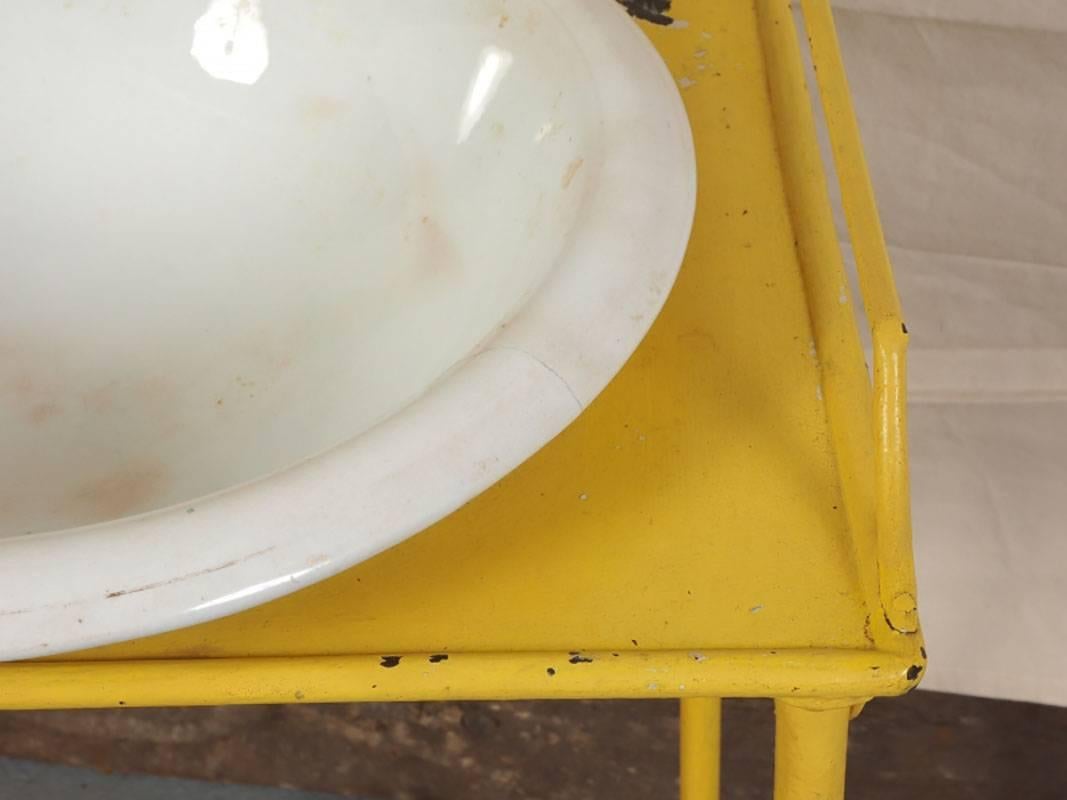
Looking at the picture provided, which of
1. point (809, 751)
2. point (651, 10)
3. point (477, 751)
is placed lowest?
point (477, 751)

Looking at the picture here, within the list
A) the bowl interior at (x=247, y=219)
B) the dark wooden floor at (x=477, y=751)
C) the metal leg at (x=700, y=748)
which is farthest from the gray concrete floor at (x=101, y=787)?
the bowl interior at (x=247, y=219)

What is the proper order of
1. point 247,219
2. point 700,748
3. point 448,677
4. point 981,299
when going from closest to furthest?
point 448,677, point 247,219, point 700,748, point 981,299

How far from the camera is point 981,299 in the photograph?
0.86m

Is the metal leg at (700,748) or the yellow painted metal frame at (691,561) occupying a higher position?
the yellow painted metal frame at (691,561)

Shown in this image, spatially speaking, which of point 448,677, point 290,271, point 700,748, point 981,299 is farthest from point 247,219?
point 981,299

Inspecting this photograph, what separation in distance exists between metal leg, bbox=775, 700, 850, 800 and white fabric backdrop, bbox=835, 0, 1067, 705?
37cm

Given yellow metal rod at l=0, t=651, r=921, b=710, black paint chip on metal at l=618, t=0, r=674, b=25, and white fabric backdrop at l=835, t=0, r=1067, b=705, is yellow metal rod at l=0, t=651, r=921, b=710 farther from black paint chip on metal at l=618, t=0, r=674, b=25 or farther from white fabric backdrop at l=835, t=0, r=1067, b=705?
white fabric backdrop at l=835, t=0, r=1067, b=705

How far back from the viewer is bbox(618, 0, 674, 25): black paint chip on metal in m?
0.55

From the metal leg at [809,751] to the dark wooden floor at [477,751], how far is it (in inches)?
22.8

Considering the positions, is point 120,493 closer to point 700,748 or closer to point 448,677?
point 448,677

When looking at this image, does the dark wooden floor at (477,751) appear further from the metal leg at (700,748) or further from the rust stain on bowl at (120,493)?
the rust stain on bowl at (120,493)

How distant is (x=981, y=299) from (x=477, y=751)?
1.77 ft

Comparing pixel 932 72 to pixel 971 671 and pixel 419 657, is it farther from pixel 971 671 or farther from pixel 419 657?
pixel 419 657

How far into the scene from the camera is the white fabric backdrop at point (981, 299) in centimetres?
76
